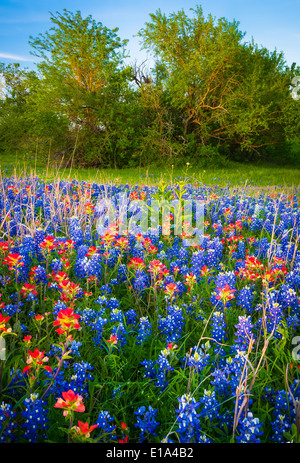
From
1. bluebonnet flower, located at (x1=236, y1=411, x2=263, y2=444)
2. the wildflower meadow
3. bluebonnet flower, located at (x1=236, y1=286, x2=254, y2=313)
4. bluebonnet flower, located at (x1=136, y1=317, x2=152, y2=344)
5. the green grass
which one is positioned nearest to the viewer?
bluebonnet flower, located at (x1=236, y1=411, x2=263, y2=444)

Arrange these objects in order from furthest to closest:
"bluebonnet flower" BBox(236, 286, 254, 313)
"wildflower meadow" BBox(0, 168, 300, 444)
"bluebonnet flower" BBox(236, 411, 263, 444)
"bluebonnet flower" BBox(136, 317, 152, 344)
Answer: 1. "bluebonnet flower" BBox(236, 286, 254, 313)
2. "bluebonnet flower" BBox(136, 317, 152, 344)
3. "wildflower meadow" BBox(0, 168, 300, 444)
4. "bluebonnet flower" BBox(236, 411, 263, 444)

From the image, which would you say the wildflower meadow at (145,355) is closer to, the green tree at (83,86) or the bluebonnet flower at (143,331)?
the bluebonnet flower at (143,331)

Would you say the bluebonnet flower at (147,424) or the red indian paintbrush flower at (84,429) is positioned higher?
the red indian paintbrush flower at (84,429)

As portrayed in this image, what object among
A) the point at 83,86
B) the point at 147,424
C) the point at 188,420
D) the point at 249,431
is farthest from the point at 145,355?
the point at 83,86

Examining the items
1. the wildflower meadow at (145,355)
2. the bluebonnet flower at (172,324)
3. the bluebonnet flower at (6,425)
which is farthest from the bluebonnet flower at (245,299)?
the bluebonnet flower at (6,425)

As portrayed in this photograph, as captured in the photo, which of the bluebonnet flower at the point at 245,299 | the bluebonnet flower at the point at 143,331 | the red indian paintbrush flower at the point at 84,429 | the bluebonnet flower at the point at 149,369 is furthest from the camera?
the bluebonnet flower at the point at 245,299

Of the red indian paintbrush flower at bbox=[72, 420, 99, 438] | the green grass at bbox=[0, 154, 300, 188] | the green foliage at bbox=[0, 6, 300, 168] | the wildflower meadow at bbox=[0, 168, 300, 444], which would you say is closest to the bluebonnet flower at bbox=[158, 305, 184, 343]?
the wildflower meadow at bbox=[0, 168, 300, 444]

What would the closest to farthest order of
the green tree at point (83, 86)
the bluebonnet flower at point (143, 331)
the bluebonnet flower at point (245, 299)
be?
the bluebonnet flower at point (143, 331)
the bluebonnet flower at point (245, 299)
the green tree at point (83, 86)

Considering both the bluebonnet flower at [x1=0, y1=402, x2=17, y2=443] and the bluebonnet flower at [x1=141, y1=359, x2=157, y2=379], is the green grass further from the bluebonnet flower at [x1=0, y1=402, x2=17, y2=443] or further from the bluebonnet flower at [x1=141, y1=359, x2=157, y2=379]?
the bluebonnet flower at [x1=0, y1=402, x2=17, y2=443]

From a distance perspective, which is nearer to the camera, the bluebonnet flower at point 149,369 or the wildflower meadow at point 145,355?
the wildflower meadow at point 145,355

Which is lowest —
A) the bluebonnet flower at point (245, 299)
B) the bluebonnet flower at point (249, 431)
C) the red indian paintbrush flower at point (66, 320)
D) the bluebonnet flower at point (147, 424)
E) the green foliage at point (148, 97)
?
the bluebonnet flower at point (147, 424)
